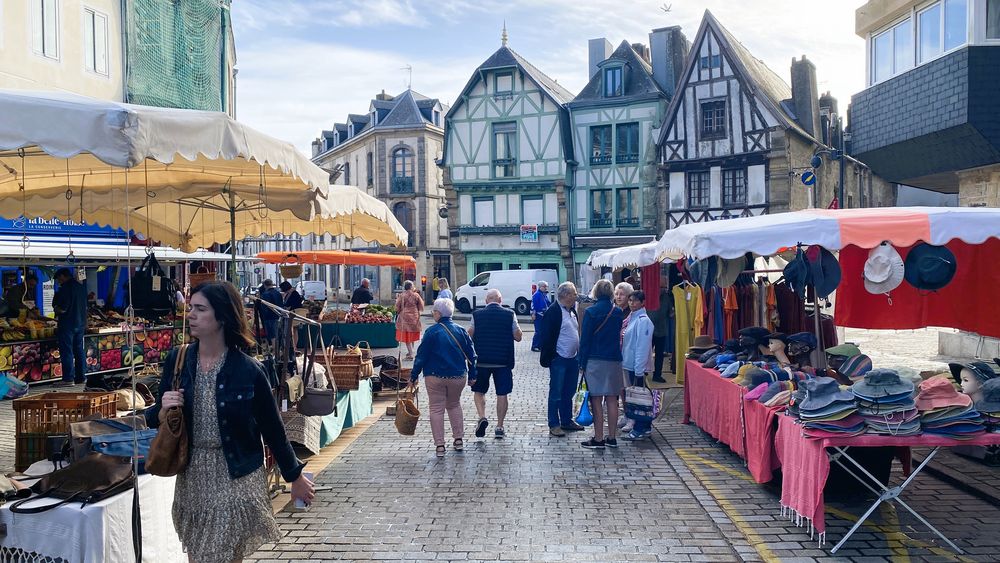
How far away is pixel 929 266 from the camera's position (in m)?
6.92

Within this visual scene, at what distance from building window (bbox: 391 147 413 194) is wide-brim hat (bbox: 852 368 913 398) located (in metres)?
37.2

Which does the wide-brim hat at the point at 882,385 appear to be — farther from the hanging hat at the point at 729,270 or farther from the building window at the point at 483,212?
the building window at the point at 483,212

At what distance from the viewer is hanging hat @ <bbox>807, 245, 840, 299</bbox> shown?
22.5 ft

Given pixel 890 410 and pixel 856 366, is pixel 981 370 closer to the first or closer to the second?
pixel 856 366

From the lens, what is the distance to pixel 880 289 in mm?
6781

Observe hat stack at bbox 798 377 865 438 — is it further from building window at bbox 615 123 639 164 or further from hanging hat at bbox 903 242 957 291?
building window at bbox 615 123 639 164

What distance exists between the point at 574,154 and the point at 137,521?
30.5m

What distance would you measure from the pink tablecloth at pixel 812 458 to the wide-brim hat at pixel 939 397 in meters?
0.20

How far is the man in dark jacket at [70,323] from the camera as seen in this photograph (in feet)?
35.1

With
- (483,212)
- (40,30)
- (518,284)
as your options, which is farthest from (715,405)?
(483,212)

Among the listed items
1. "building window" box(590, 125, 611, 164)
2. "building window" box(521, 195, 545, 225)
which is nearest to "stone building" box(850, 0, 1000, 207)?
"building window" box(590, 125, 611, 164)

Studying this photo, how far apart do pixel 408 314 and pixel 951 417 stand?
1100 centimetres

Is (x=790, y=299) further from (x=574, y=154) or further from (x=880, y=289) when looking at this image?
(x=574, y=154)

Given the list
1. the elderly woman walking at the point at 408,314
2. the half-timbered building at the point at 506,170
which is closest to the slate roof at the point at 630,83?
the half-timbered building at the point at 506,170
